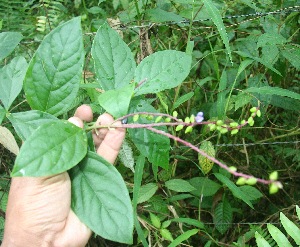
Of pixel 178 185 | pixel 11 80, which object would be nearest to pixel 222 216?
pixel 178 185

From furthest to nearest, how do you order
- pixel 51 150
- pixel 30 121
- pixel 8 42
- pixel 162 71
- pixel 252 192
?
pixel 252 192
pixel 8 42
pixel 162 71
pixel 30 121
pixel 51 150

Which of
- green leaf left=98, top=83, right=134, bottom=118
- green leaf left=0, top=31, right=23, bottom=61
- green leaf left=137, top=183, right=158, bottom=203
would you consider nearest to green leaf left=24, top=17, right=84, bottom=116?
green leaf left=98, top=83, right=134, bottom=118

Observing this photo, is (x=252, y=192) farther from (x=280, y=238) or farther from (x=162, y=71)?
(x=162, y=71)

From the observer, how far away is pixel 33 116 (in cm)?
94

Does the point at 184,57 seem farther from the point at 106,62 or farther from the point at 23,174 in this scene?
the point at 23,174

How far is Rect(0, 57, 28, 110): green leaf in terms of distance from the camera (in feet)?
3.50

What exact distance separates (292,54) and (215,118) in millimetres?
400

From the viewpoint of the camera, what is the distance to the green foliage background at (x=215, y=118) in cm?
164

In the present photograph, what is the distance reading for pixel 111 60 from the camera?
1.08 m

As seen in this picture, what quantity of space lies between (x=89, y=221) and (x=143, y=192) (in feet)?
2.37

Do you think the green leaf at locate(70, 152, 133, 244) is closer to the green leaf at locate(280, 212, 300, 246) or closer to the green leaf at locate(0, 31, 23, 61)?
the green leaf at locate(0, 31, 23, 61)

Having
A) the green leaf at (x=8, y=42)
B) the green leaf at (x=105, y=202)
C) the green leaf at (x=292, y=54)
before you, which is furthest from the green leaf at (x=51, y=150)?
the green leaf at (x=292, y=54)

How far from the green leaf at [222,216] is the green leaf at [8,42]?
1187 millimetres

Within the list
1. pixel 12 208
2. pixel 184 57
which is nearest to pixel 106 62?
pixel 184 57
